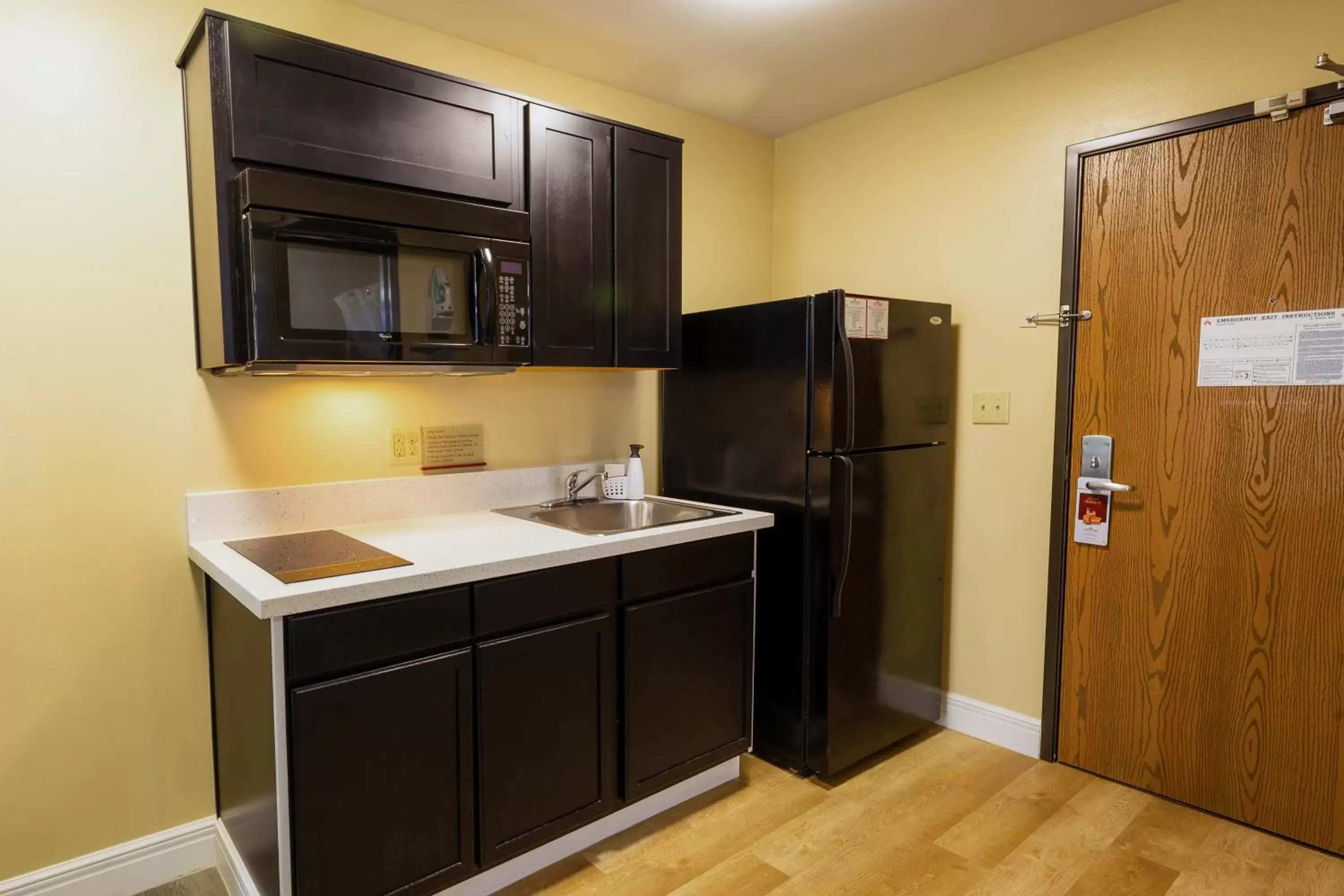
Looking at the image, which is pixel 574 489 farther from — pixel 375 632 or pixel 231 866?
pixel 231 866

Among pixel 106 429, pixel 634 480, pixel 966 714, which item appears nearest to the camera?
pixel 106 429

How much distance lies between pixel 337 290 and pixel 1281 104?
2.49 meters

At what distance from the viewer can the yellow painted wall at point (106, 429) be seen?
1765 millimetres

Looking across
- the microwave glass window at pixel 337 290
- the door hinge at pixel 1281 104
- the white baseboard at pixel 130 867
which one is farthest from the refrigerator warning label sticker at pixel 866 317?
the white baseboard at pixel 130 867

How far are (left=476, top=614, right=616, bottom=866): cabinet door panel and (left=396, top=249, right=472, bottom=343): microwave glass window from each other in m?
0.79

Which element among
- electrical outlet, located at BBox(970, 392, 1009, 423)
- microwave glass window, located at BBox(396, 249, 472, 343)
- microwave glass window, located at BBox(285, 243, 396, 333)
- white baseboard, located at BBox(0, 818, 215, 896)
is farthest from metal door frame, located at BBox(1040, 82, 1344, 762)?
white baseboard, located at BBox(0, 818, 215, 896)

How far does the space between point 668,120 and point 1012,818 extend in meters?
2.74

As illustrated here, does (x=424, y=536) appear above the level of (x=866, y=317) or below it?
below

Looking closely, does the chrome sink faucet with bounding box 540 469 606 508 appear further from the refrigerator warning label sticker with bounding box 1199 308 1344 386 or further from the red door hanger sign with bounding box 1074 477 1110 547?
the refrigerator warning label sticker with bounding box 1199 308 1344 386

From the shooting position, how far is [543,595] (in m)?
1.89

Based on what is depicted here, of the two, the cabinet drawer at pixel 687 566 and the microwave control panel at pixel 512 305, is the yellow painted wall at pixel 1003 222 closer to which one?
the cabinet drawer at pixel 687 566

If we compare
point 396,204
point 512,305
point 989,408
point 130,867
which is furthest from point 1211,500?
point 130,867

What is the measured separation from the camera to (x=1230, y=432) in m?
2.16

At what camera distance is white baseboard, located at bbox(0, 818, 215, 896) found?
1.84 meters
